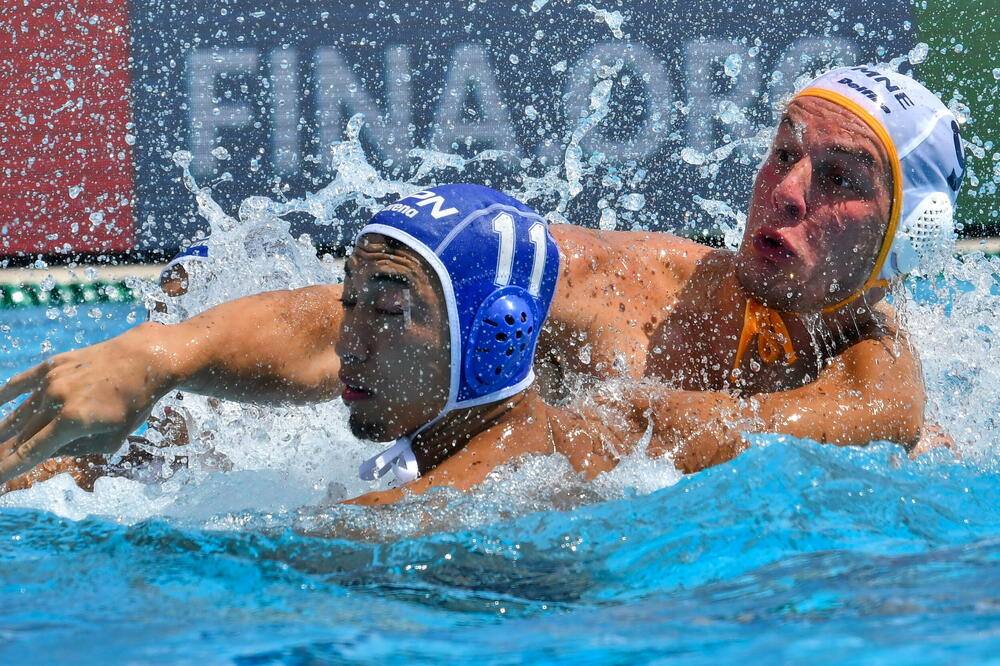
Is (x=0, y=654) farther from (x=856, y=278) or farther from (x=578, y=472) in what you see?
(x=856, y=278)

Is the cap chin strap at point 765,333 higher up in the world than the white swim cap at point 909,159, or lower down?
lower down

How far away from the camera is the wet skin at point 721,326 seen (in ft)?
7.70

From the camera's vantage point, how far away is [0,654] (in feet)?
5.32

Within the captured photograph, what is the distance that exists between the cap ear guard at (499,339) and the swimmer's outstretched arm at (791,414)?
40 centimetres

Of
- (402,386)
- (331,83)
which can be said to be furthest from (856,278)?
(331,83)

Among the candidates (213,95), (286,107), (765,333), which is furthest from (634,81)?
(765,333)

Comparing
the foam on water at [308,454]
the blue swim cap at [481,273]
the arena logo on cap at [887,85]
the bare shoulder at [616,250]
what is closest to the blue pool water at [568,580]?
the foam on water at [308,454]

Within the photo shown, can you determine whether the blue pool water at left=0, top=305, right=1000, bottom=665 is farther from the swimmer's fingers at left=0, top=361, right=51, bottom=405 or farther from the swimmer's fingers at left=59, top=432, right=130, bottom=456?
the swimmer's fingers at left=0, top=361, right=51, bottom=405

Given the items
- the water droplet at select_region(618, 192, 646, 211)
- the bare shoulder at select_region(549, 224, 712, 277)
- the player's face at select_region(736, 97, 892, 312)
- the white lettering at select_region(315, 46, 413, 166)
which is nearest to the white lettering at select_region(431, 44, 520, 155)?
the white lettering at select_region(315, 46, 413, 166)

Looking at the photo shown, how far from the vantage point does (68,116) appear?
518 centimetres

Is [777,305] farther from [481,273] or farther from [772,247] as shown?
[481,273]

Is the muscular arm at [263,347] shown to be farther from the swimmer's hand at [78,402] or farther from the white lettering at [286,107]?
the white lettering at [286,107]

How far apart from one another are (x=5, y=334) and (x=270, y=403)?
3.19m

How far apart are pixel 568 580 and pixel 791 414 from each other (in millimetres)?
746
